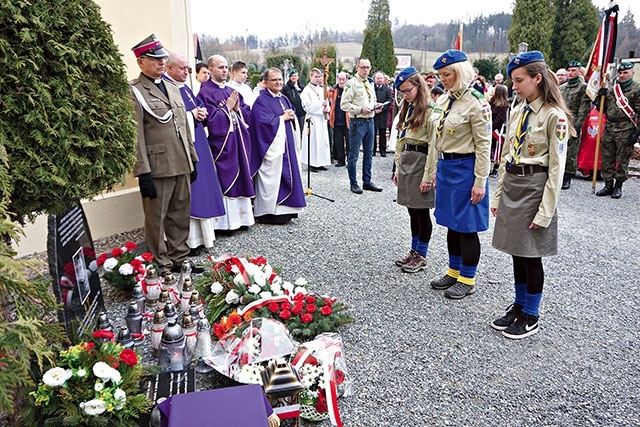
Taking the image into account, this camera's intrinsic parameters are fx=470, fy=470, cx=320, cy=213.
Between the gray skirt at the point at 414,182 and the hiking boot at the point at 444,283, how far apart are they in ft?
2.24

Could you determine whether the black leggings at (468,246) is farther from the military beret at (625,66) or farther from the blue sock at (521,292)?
the military beret at (625,66)

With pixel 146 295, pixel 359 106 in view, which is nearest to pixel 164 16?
pixel 359 106

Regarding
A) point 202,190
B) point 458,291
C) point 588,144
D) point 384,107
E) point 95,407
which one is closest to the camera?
point 95,407

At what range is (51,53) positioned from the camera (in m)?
2.15

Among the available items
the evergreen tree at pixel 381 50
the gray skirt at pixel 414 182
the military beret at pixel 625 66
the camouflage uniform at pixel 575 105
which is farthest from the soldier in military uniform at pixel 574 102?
the evergreen tree at pixel 381 50

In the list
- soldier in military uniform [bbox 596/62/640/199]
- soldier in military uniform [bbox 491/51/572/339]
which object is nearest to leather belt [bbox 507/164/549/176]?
soldier in military uniform [bbox 491/51/572/339]

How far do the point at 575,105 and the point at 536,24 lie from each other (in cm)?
2111

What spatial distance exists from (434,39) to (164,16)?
72411 millimetres

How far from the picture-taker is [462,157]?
12.7ft

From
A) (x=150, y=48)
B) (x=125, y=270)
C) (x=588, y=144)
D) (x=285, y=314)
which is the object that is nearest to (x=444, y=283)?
(x=285, y=314)

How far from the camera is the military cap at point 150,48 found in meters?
3.97

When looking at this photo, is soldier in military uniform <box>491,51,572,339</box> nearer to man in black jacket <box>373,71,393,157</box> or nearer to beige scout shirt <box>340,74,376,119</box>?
beige scout shirt <box>340,74,376,119</box>

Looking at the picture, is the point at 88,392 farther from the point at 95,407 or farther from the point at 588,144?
the point at 588,144

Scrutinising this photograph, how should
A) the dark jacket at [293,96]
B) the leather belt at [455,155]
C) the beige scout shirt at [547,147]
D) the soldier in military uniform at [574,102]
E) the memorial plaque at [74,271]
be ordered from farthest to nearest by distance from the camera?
the dark jacket at [293,96]
the soldier in military uniform at [574,102]
the leather belt at [455,155]
the beige scout shirt at [547,147]
the memorial plaque at [74,271]
